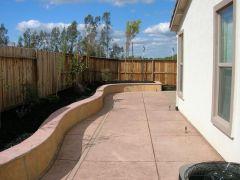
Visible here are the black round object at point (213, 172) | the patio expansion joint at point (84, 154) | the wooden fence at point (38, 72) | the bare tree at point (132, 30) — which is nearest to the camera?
the black round object at point (213, 172)

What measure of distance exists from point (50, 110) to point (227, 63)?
5.17 metres

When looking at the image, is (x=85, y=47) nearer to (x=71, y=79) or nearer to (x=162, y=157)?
(x=71, y=79)

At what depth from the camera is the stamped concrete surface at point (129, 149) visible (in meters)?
5.24

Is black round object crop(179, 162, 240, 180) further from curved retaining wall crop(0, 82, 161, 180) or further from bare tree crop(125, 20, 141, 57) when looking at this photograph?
bare tree crop(125, 20, 141, 57)

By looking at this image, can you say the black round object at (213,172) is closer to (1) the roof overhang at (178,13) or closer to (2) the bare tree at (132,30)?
(1) the roof overhang at (178,13)

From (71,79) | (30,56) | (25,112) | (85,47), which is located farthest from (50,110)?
(85,47)

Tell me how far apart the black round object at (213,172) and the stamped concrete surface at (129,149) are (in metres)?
1.79

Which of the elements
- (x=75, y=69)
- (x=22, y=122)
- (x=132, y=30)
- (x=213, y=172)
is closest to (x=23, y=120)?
(x=22, y=122)

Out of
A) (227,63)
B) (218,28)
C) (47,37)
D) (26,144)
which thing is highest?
(47,37)

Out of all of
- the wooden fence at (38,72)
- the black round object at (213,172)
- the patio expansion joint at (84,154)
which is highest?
the wooden fence at (38,72)

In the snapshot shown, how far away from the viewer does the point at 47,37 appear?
39.2m

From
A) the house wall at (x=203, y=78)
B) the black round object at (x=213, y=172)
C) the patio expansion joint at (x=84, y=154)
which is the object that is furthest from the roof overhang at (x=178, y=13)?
the black round object at (x=213, y=172)

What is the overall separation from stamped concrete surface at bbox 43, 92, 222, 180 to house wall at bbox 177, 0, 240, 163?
1.06 feet

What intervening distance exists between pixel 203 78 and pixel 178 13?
3767 mm
